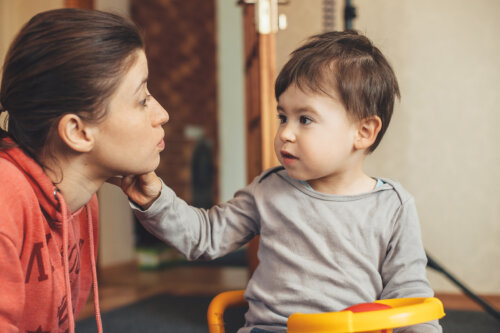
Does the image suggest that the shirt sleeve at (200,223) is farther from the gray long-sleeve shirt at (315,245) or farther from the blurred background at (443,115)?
the blurred background at (443,115)

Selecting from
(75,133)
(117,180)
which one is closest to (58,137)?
(75,133)

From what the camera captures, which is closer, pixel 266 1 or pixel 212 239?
pixel 212 239

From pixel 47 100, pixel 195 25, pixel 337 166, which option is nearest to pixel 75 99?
pixel 47 100

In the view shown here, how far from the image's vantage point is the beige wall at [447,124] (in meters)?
2.07

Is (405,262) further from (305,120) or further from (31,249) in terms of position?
(31,249)

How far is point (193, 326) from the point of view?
6.14 ft

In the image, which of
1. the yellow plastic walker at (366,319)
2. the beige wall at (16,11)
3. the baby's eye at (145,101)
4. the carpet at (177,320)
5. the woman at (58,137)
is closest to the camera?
the yellow plastic walker at (366,319)

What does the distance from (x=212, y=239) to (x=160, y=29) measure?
132 inches

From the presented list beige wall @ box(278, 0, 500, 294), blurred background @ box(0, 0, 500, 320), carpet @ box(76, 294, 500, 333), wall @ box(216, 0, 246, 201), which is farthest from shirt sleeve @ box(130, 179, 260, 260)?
wall @ box(216, 0, 246, 201)

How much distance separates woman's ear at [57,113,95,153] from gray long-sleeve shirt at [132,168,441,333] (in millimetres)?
157

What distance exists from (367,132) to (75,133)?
563 millimetres

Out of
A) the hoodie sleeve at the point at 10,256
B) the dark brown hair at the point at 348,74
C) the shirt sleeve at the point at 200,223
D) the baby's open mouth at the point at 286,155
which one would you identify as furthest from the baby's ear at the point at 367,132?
the hoodie sleeve at the point at 10,256

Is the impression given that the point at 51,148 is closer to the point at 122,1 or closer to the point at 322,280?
the point at 322,280

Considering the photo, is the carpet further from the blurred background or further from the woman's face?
the woman's face
